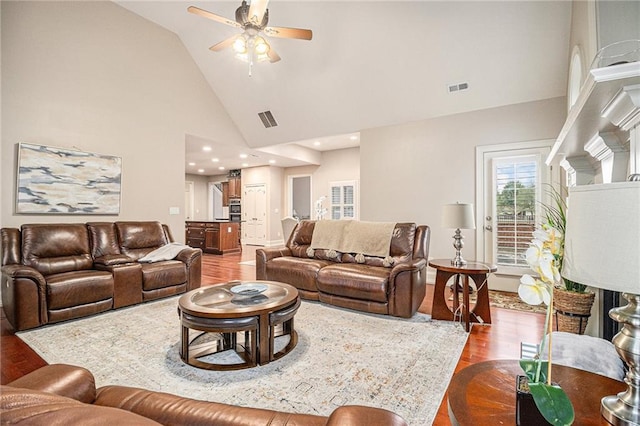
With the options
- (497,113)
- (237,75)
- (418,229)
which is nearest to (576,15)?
(497,113)

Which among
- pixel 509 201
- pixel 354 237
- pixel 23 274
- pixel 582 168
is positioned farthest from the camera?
pixel 509 201

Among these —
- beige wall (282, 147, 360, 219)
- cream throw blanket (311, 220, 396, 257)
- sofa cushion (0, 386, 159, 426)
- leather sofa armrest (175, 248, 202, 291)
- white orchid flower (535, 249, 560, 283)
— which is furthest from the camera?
beige wall (282, 147, 360, 219)

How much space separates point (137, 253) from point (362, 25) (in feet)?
14.7

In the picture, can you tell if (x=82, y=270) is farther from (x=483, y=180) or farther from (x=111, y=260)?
(x=483, y=180)

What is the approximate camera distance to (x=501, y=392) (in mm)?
946

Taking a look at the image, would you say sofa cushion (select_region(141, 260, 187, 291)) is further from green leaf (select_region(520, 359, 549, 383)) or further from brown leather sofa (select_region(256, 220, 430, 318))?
green leaf (select_region(520, 359, 549, 383))

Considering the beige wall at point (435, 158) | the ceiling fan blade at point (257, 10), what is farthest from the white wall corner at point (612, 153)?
the ceiling fan blade at point (257, 10)

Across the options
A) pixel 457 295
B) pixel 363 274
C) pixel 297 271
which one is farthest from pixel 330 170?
pixel 457 295

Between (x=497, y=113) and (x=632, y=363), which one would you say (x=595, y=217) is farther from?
(x=497, y=113)

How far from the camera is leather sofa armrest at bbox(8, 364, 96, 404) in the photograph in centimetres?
92

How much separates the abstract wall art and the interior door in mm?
5491

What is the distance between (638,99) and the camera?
126cm

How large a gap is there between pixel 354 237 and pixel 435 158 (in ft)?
7.02

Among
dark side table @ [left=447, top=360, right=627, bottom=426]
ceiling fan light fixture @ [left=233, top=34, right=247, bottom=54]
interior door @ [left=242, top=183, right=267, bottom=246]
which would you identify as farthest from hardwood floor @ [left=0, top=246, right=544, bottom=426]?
interior door @ [left=242, top=183, right=267, bottom=246]
